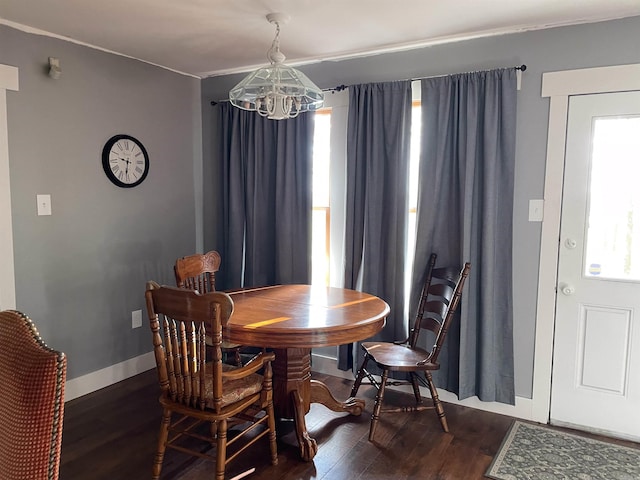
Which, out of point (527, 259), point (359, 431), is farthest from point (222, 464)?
point (527, 259)

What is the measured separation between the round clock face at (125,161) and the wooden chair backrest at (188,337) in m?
1.59

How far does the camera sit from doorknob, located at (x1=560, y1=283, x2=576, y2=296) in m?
2.78

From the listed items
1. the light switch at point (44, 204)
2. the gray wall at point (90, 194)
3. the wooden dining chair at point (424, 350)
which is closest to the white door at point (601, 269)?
the wooden dining chair at point (424, 350)

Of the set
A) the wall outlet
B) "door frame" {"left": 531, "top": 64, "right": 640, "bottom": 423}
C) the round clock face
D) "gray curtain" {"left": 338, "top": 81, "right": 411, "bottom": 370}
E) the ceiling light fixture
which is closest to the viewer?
the ceiling light fixture

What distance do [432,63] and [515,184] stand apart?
961 mm

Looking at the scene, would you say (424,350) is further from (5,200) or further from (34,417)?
(5,200)

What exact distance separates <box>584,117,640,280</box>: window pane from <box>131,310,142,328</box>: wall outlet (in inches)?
123

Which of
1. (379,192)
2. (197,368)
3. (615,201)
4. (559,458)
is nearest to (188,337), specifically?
(197,368)

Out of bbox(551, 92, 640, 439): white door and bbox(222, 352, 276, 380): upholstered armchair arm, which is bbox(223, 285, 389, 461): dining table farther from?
bbox(551, 92, 640, 439): white door

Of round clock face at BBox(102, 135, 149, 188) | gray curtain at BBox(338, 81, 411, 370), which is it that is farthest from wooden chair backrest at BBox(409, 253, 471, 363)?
round clock face at BBox(102, 135, 149, 188)

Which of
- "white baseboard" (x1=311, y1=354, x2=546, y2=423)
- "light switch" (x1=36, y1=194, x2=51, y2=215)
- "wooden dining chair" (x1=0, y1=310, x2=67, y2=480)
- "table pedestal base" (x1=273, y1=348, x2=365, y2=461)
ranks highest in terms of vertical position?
"light switch" (x1=36, y1=194, x2=51, y2=215)

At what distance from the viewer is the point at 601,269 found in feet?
8.87

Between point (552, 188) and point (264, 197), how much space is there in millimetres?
2052

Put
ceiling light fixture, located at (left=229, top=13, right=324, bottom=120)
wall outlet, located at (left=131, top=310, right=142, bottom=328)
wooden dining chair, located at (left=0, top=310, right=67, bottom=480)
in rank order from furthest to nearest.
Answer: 1. wall outlet, located at (left=131, top=310, right=142, bottom=328)
2. ceiling light fixture, located at (left=229, top=13, right=324, bottom=120)
3. wooden dining chair, located at (left=0, top=310, right=67, bottom=480)
